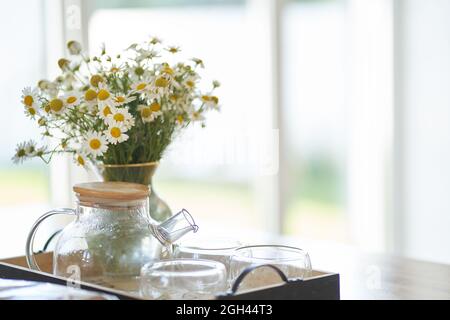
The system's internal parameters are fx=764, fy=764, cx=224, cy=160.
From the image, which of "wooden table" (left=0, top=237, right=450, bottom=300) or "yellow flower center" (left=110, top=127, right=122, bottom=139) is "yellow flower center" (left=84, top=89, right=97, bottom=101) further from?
"wooden table" (left=0, top=237, right=450, bottom=300)

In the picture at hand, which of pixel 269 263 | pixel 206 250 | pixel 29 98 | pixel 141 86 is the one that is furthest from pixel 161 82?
pixel 269 263

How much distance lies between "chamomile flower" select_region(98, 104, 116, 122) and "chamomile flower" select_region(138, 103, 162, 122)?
0.12 meters

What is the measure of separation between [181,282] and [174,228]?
22cm

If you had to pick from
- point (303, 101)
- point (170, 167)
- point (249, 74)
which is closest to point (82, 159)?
point (170, 167)

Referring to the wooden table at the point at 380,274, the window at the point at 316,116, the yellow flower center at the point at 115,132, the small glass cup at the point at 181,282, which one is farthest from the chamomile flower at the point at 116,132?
the window at the point at 316,116

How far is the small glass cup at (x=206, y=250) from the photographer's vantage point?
1195mm

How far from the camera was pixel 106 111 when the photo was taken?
Result: 1.29 meters

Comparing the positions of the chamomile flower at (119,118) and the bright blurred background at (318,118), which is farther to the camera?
the bright blurred background at (318,118)

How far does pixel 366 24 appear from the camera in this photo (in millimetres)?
3891

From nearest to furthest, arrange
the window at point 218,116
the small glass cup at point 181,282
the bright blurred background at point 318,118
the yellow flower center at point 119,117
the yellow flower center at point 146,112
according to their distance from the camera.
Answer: the small glass cup at point 181,282 → the yellow flower center at point 119,117 → the yellow flower center at point 146,112 → the window at point 218,116 → the bright blurred background at point 318,118

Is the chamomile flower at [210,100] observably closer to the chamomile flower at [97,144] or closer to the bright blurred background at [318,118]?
the chamomile flower at [97,144]

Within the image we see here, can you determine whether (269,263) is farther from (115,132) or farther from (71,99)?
(71,99)

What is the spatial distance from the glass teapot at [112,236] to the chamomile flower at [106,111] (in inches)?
5.8
